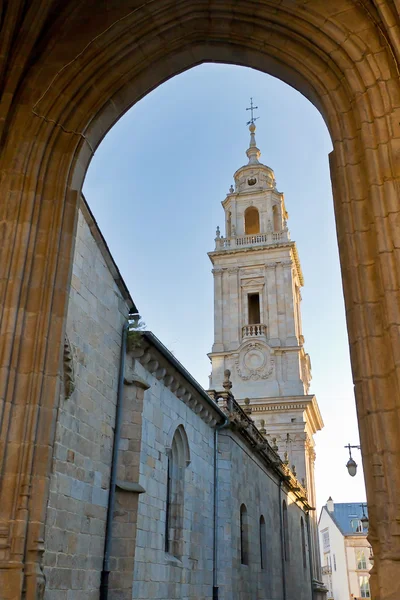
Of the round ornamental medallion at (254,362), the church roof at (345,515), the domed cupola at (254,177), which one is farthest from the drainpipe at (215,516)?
the church roof at (345,515)

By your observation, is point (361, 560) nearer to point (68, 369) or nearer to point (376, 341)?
point (68, 369)

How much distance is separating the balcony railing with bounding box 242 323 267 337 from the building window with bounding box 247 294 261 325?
1.37m

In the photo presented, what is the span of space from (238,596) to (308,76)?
13.3 meters

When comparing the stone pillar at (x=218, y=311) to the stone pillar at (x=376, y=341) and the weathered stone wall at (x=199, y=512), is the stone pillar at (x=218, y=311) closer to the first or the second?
the weathered stone wall at (x=199, y=512)

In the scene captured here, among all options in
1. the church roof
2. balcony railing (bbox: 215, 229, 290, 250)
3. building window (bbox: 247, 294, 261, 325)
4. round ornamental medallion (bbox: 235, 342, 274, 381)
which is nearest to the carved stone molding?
round ornamental medallion (bbox: 235, 342, 274, 381)

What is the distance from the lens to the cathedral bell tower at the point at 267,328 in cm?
3353

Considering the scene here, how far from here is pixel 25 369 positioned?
5.55m

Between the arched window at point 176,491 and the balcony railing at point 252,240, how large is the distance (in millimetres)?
25146

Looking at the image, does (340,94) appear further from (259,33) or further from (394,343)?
(394,343)

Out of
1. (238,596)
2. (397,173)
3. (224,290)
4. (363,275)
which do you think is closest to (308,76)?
(397,173)

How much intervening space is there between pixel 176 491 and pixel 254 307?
1005 inches

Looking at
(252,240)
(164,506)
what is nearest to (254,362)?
(252,240)

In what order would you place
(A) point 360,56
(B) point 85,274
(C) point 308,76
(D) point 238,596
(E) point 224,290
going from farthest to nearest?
1. (E) point 224,290
2. (D) point 238,596
3. (B) point 85,274
4. (C) point 308,76
5. (A) point 360,56

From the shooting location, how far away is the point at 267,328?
35.6 m
